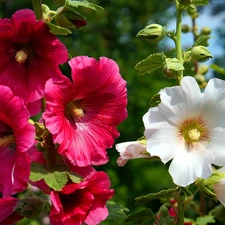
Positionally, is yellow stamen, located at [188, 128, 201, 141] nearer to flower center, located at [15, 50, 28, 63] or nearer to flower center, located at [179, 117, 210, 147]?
flower center, located at [179, 117, 210, 147]

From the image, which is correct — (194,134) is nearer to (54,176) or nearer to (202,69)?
(54,176)

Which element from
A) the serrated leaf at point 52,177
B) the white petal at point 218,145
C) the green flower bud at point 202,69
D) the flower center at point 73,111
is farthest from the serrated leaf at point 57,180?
the green flower bud at point 202,69

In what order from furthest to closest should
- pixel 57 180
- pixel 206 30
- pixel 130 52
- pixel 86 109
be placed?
pixel 130 52, pixel 206 30, pixel 86 109, pixel 57 180

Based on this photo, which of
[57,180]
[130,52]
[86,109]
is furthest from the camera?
[130,52]

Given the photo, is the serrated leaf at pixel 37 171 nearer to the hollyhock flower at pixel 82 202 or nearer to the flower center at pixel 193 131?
the hollyhock flower at pixel 82 202

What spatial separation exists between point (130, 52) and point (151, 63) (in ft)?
15.4

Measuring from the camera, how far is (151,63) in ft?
2.85

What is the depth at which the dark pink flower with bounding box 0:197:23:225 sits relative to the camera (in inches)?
32.1

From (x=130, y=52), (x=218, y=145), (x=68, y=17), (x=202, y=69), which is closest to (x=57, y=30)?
(x=68, y=17)

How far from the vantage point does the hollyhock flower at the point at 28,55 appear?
78 cm

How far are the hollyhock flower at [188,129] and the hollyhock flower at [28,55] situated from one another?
0.15 m

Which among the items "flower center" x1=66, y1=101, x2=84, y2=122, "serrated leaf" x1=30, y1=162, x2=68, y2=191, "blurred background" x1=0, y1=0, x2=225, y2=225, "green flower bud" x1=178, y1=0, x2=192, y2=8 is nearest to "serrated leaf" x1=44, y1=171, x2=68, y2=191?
"serrated leaf" x1=30, y1=162, x2=68, y2=191

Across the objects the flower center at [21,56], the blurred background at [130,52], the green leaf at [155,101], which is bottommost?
the blurred background at [130,52]

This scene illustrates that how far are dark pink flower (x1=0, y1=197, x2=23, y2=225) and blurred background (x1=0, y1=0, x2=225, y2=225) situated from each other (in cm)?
298
